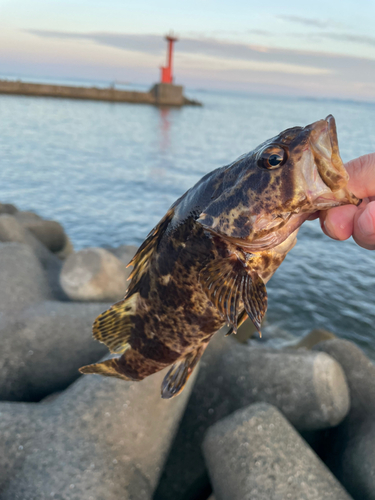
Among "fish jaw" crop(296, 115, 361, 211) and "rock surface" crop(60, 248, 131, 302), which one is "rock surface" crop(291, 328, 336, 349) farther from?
"fish jaw" crop(296, 115, 361, 211)

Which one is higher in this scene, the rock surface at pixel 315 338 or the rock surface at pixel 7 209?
the rock surface at pixel 7 209

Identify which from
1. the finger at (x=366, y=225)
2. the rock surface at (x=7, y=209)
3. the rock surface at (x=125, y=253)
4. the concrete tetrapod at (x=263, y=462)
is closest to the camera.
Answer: the finger at (x=366, y=225)

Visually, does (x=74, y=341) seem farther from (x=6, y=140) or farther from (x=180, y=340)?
(x=6, y=140)

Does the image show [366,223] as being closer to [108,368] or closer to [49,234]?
[108,368]

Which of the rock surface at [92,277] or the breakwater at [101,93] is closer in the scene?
the rock surface at [92,277]

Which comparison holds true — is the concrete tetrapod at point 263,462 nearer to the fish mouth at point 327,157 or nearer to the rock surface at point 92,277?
the fish mouth at point 327,157

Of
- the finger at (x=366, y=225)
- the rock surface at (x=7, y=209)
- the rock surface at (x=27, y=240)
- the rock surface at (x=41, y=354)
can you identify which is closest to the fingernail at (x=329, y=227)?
the finger at (x=366, y=225)

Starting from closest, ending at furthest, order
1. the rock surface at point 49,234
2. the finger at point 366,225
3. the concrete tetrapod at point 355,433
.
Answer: the finger at point 366,225, the concrete tetrapod at point 355,433, the rock surface at point 49,234
